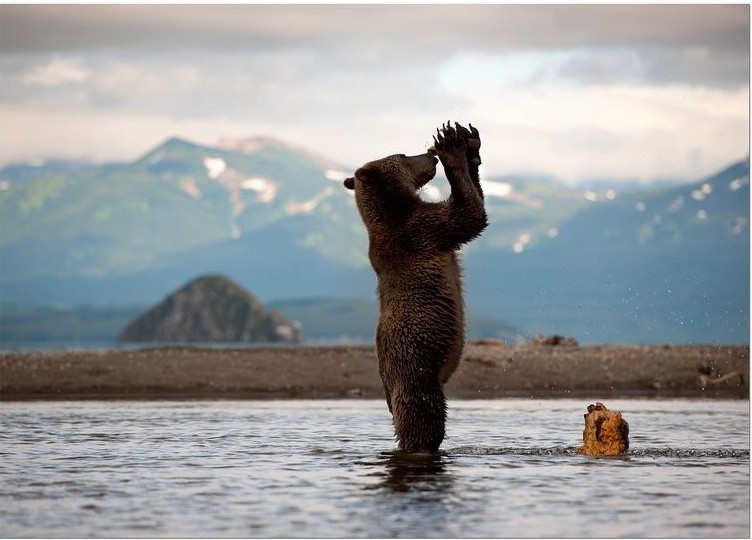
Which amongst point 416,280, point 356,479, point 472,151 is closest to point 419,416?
point 416,280

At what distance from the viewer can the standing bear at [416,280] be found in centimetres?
1491

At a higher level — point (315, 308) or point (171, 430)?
point (315, 308)

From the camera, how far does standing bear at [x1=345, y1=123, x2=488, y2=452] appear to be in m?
14.9

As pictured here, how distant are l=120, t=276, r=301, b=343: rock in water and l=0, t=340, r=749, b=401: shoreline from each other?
33.6 meters

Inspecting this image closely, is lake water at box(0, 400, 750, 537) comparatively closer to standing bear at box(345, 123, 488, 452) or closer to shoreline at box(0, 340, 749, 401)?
standing bear at box(345, 123, 488, 452)

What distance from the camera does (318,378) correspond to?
29.2 m

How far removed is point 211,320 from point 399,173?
178 feet

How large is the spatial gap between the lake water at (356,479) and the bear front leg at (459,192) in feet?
7.55

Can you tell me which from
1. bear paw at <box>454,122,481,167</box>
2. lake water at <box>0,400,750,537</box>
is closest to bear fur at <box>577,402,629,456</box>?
lake water at <box>0,400,750,537</box>

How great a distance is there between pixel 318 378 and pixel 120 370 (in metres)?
3.99

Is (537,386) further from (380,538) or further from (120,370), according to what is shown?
(380,538)

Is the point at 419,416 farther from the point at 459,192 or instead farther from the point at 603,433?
the point at 459,192

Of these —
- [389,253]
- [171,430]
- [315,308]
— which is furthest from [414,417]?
[315,308]

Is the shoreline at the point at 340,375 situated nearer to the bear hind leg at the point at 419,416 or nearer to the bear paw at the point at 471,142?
the bear hind leg at the point at 419,416
